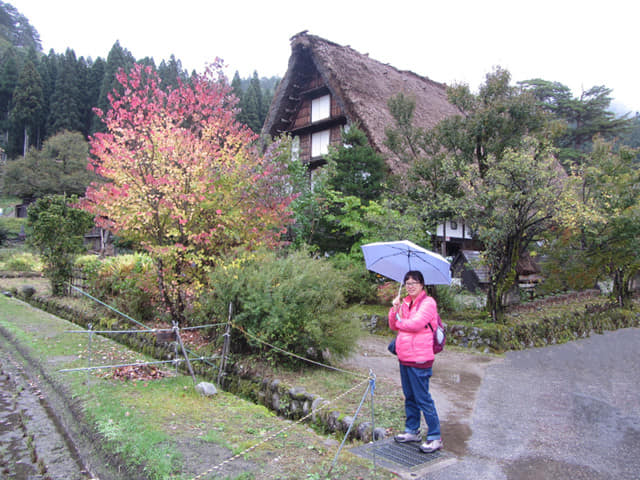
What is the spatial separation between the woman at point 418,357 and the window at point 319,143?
15.1 metres

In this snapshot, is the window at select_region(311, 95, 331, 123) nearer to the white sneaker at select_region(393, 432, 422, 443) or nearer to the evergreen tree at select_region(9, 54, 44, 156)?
the white sneaker at select_region(393, 432, 422, 443)

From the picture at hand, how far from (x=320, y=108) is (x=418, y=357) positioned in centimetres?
1637

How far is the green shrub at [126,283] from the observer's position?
931cm

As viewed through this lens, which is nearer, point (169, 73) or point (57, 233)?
point (57, 233)

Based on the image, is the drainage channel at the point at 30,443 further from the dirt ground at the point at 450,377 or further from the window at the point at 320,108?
the window at the point at 320,108

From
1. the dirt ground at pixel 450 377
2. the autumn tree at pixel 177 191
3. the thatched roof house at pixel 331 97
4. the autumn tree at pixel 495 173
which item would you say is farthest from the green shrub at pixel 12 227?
the dirt ground at pixel 450 377

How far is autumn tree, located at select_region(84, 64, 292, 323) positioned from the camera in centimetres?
679

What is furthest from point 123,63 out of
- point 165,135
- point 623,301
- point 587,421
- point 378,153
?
point 587,421

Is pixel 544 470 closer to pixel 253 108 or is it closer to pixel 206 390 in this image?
pixel 206 390

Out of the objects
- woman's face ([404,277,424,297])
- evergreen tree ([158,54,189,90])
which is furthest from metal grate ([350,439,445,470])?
evergreen tree ([158,54,189,90])

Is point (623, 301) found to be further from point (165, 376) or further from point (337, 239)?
point (165, 376)

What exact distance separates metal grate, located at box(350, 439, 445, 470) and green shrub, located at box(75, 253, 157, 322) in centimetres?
556

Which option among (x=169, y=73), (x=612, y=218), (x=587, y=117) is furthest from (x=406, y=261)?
(x=169, y=73)

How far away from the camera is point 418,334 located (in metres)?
3.86
